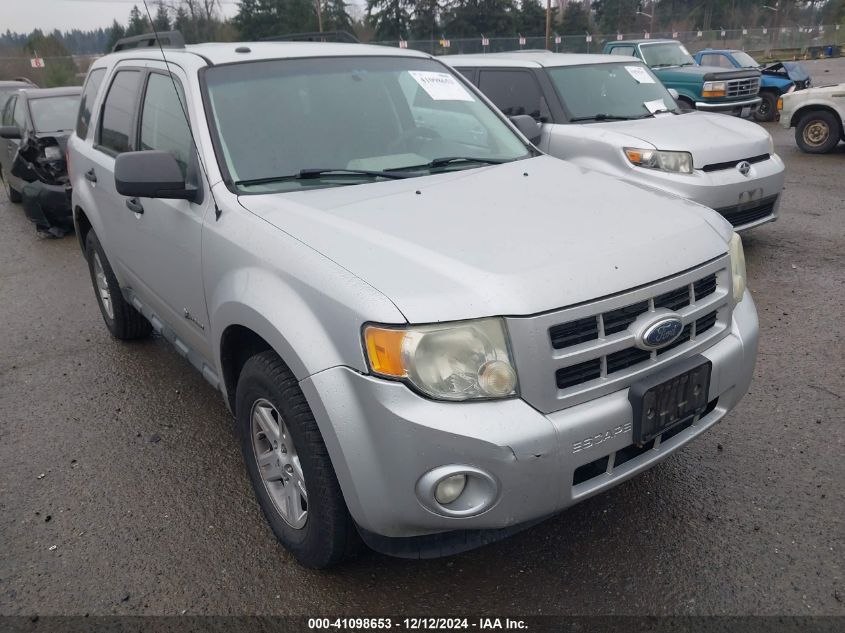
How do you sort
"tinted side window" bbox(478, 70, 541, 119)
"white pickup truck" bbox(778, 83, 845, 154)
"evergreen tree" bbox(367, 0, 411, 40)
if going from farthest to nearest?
"evergreen tree" bbox(367, 0, 411, 40)
"white pickup truck" bbox(778, 83, 845, 154)
"tinted side window" bbox(478, 70, 541, 119)

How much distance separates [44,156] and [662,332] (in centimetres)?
818

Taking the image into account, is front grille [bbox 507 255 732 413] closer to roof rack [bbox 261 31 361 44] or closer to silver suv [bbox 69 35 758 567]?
silver suv [bbox 69 35 758 567]

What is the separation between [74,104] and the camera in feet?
31.0

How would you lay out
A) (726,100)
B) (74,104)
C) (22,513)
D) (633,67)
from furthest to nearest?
1. (726,100)
2. (74,104)
3. (633,67)
4. (22,513)

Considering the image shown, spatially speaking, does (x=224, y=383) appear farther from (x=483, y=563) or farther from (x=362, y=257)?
(x=483, y=563)

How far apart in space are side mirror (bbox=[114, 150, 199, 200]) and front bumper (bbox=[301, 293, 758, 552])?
3.97ft

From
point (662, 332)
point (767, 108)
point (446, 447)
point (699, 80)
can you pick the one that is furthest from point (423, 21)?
point (446, 447)

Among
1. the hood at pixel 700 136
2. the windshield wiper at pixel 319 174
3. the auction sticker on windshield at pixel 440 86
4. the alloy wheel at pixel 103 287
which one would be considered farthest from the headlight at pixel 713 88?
the windshield wiper at pixel 319 174

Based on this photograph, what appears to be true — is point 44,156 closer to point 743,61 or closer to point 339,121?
point 339,121

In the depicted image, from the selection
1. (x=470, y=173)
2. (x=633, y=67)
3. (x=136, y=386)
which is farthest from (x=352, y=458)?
(x=633, y=67)

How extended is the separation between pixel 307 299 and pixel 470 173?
125cm

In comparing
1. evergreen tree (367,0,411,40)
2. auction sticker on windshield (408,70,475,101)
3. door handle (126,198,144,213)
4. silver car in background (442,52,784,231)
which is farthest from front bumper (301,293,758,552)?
evergreen tree (367,0,411,40)

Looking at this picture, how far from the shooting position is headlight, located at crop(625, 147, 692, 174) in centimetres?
601

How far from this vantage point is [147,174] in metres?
2.84
